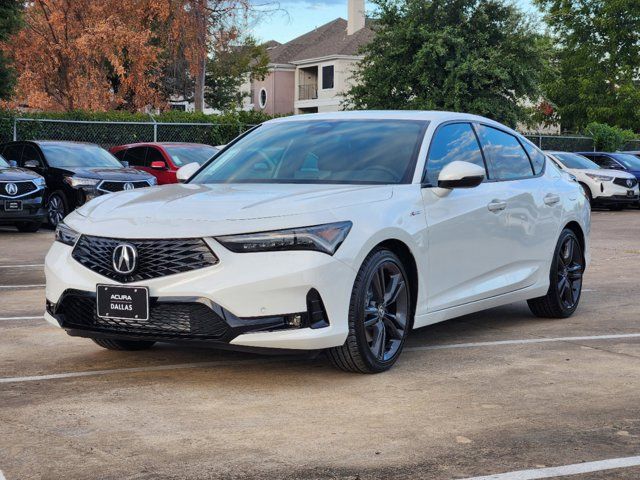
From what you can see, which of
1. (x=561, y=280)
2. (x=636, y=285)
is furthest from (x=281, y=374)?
(x=636, y=285)

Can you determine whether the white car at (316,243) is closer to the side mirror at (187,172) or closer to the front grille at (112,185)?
the side mirror at (187,172)

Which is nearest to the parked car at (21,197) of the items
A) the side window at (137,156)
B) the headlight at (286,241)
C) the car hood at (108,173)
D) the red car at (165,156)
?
the car hood at (108,173)

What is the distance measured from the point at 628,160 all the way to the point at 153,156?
1408cm

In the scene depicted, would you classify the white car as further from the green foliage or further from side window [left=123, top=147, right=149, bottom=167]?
the green foliage

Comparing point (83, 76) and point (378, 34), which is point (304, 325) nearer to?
point (378, 34)

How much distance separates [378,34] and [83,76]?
38.6 feet

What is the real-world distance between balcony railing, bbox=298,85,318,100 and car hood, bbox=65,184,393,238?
61562mm

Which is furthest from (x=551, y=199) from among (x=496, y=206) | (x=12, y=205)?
(x=12, y=205)

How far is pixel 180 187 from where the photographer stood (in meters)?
7.14

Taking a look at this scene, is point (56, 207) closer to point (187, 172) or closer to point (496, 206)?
point (187, 172)

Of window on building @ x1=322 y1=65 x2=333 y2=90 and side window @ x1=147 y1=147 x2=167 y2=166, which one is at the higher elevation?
window on building @ x1=322 y1=65 x2=333 y2=90

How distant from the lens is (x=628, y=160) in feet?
97.5

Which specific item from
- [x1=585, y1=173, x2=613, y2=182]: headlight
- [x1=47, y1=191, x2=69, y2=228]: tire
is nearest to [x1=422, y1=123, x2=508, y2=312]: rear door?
[x1=47, y1=191, x2=69, y2=228]: tire

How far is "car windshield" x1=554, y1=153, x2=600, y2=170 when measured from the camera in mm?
28406
